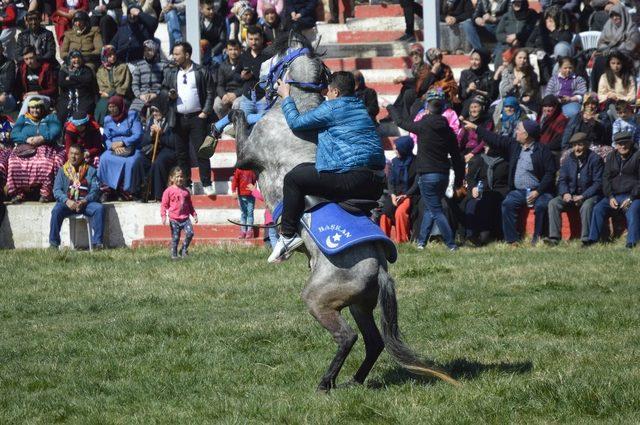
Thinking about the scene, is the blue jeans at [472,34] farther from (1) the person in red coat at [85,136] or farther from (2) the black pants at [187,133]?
(1) the person in red coat at [85,136]

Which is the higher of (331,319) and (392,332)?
(331,319)

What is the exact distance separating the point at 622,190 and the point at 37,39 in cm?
1126

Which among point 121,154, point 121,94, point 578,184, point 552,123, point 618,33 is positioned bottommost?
point 578,184

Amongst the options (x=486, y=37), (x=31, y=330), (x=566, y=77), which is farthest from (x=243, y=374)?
(x=486, y=37)

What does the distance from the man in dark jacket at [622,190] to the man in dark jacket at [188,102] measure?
20.3ft

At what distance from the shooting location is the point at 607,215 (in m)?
16.1

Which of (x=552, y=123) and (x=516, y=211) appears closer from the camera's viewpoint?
(x=516, y=211)

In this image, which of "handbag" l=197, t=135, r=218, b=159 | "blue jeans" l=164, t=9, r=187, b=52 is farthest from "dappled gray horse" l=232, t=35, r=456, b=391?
"blue jeans" l=164, t=9, r=187, b=52

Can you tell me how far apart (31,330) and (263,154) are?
385cm

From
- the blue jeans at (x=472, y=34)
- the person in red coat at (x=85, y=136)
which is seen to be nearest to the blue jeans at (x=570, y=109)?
the blue jeans at (x=472, y=34)

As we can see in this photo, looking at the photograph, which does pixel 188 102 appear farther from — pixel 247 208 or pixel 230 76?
pixel 247 208

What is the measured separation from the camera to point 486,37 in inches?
826

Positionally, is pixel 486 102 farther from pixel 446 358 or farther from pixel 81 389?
pixel 81 389

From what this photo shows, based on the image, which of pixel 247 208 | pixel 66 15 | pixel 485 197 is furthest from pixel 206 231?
pixel 66 15
